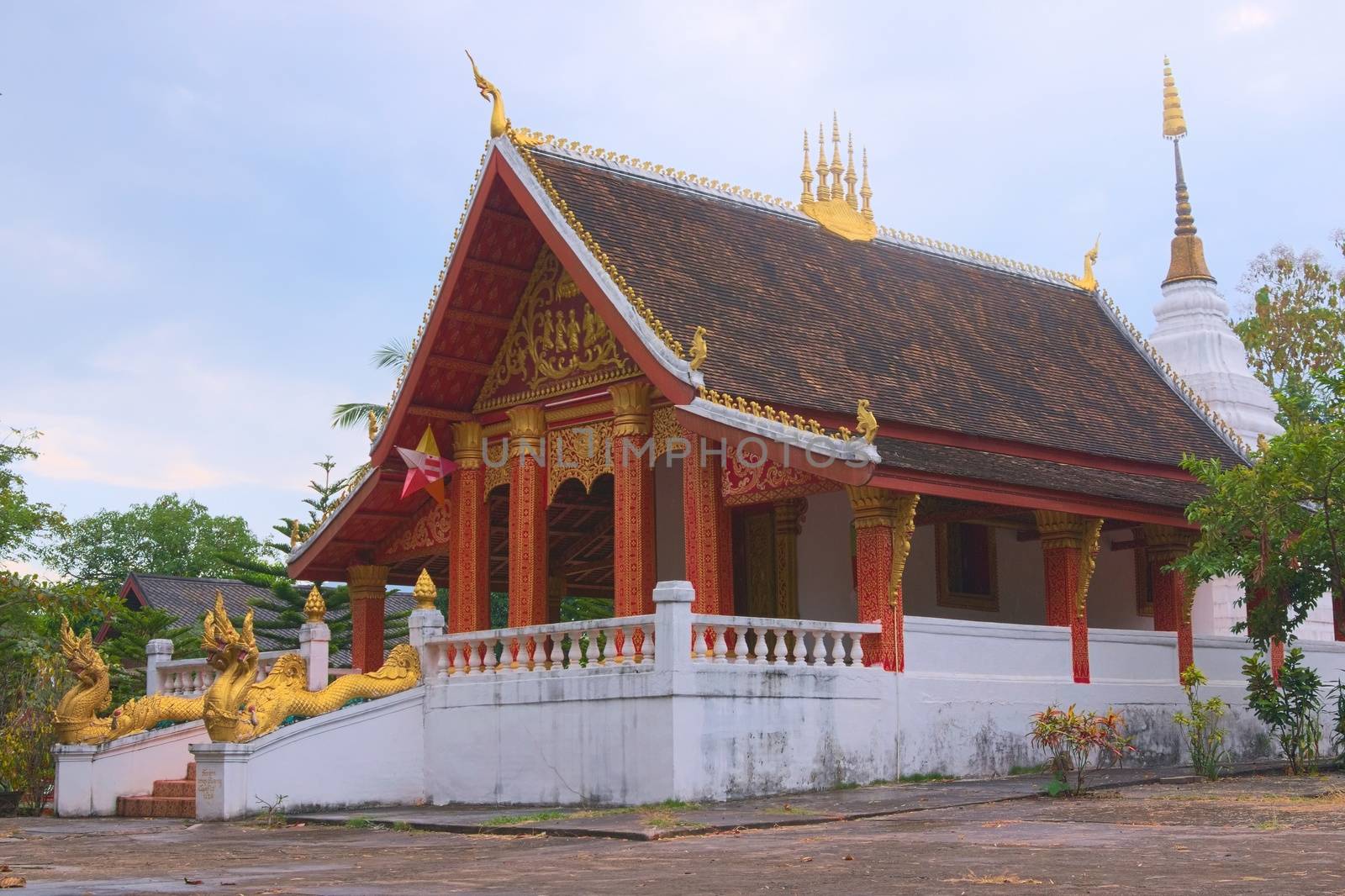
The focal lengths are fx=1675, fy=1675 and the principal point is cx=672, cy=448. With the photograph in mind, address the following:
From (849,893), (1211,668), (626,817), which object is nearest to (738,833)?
(626,817)

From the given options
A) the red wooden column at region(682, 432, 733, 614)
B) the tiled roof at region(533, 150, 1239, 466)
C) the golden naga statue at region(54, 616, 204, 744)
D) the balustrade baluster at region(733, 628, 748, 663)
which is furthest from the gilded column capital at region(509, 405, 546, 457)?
the balustrade baluster at region(733, 628, 748, 663)

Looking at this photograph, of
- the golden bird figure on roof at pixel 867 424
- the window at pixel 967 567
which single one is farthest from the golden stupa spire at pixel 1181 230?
the golden bird figure on roof at pixel 867 424

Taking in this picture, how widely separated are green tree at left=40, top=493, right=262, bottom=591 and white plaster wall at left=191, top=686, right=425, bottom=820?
46675mm

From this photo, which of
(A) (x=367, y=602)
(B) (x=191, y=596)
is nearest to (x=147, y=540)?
(B) (x=191, y=596)

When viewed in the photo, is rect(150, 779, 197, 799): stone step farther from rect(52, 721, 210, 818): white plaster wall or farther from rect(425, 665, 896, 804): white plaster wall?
rect(425, 665, 896, 804): white plaster wall

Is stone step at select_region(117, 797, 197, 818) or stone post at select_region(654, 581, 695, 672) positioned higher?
stone post at select_region(654, 581, 695, 672)

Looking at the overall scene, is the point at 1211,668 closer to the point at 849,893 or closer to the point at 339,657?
the point at 849,893

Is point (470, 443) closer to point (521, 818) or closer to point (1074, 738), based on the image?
point (521, 818)

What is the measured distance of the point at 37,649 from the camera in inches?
829

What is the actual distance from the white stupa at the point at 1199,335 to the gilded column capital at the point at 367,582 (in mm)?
11783

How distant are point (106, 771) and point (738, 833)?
24.9 feet

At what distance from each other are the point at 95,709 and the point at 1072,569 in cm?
959

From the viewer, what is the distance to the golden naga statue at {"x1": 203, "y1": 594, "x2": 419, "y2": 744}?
14.2 metres

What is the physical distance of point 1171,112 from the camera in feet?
88.2
